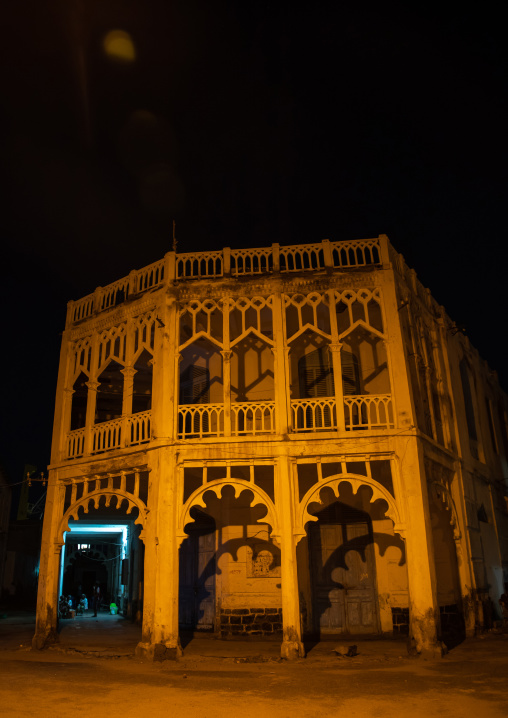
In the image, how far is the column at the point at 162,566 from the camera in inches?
456

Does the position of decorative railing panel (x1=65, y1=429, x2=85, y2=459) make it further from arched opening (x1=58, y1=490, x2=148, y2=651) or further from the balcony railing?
arched opening (x1=58, y1=490, x2=148, y2=651)

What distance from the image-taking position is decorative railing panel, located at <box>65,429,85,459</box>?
14703 millimetres

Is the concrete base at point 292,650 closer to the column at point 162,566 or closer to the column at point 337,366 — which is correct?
the column at point 162,566

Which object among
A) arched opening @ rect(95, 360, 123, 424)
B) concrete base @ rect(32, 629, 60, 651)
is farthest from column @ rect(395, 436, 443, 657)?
arched opening @ rect(95, 360, 123, 424)

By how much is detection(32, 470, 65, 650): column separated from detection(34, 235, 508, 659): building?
6 cm

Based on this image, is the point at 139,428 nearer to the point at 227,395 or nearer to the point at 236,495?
the point at 227,395

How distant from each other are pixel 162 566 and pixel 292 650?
3179 millimetres

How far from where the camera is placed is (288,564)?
11.6 meters

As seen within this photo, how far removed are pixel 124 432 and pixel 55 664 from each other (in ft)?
16.8

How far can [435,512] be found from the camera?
52.1ft

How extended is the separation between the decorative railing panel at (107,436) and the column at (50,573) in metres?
1.51

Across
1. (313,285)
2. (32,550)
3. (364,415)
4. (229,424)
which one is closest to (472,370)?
(364,415)

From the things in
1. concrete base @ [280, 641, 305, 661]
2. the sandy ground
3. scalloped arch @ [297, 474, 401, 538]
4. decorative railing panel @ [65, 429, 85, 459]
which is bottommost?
the sandy ground

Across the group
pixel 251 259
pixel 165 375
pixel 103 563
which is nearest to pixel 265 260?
pixel 251 259
